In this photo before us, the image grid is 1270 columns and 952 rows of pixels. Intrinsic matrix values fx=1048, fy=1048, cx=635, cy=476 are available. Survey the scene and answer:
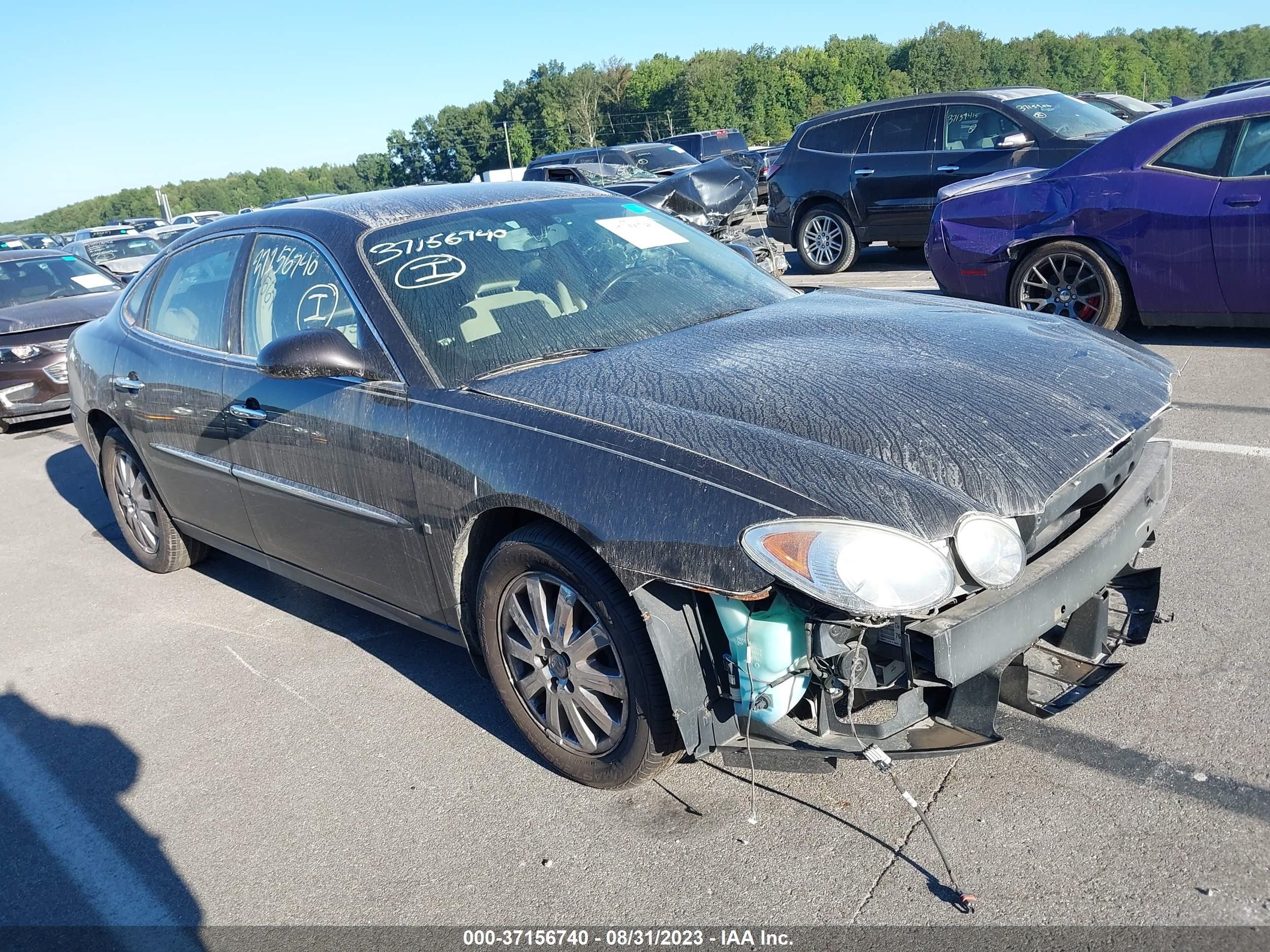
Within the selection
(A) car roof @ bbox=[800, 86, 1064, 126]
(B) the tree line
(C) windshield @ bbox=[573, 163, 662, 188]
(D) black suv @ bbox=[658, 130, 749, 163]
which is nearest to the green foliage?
(B) the tree line

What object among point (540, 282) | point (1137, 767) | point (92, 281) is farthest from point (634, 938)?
point (92, 281)

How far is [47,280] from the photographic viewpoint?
10.4 metres

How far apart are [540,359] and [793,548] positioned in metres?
1.31

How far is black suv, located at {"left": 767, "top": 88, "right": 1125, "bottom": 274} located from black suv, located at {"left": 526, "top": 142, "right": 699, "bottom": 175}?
28.4 ft

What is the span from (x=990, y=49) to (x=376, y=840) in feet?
224

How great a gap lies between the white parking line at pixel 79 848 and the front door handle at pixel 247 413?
54.1 inches

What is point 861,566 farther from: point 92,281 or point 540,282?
point 92,281

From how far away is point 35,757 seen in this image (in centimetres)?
367

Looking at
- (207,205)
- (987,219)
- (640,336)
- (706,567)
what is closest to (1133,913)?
(706,567)

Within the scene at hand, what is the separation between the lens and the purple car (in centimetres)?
604

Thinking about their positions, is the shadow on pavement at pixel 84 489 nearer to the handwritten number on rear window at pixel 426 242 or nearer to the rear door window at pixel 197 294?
the rear door window at pixel 197 294

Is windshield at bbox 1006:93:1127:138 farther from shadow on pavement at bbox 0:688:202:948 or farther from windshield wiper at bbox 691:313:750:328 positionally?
shadow on pavement at bbox 0:688:202:948

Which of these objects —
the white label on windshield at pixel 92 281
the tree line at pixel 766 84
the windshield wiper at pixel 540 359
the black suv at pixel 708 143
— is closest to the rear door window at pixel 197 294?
the windshield wiper at pixel 540 359

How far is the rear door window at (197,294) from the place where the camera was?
4.19 meters
